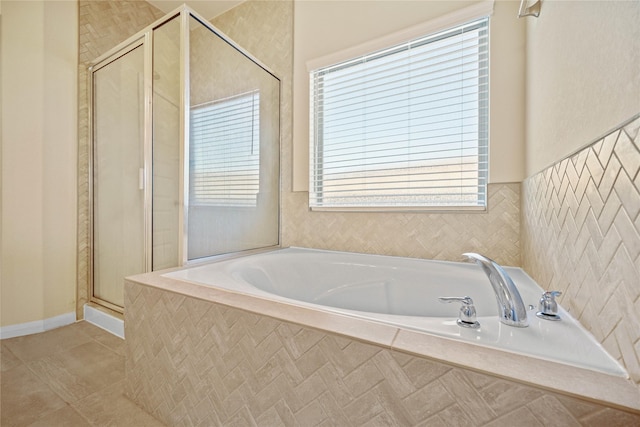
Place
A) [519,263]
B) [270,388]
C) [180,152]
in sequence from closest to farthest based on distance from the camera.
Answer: [270,388], [519,263], [180,152]

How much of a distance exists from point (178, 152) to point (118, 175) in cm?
79

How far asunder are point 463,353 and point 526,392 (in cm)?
11

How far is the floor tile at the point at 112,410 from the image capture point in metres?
1.06

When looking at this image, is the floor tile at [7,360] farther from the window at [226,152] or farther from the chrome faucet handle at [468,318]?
the chrome faucet handle at [468,318]

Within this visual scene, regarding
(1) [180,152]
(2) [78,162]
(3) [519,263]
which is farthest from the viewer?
(2) [78,162]

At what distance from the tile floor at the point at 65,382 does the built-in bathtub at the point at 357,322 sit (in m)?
0.11

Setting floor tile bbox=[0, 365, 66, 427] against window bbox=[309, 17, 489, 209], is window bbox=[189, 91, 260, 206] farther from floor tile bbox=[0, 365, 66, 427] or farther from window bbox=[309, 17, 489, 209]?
floor tile bbox=[0, 365, 66, 427]

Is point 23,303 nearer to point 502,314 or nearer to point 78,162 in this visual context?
point 78,162

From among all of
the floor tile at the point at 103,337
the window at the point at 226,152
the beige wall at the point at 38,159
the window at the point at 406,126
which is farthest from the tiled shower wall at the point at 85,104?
the window at the point at 406,126

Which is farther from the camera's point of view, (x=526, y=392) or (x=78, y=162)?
(x=78, y=162)

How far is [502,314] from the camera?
0.73 metres

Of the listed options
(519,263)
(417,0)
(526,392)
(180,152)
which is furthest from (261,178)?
(526,392)

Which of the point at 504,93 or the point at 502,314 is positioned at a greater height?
the point at 504,93

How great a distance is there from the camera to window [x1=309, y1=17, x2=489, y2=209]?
1.56m
